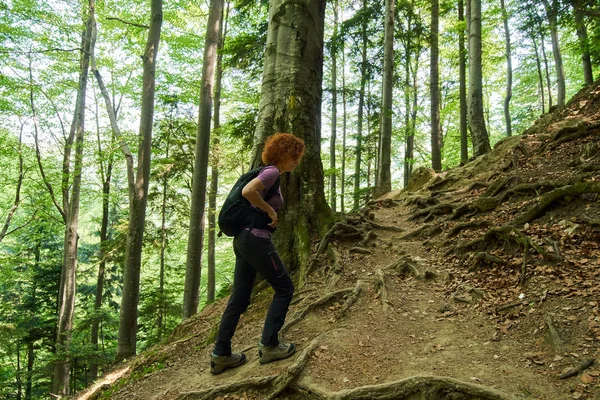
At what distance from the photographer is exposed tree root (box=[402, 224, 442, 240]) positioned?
611 cm

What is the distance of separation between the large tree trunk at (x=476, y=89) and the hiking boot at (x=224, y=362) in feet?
31.5

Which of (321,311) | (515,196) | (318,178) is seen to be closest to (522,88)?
(515,196)

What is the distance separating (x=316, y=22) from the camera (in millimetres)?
5945

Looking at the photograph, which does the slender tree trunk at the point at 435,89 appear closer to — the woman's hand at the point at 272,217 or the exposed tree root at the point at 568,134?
the exposed tree root at the point at 568,134

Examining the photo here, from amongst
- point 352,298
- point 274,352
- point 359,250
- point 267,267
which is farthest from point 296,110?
point 274,352

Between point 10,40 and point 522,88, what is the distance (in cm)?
2861

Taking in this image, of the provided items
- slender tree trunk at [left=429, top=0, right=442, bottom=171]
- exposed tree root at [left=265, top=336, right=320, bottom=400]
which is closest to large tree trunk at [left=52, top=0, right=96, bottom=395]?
exposed tree root at [left=265, top=336, right=320, bottom=400]

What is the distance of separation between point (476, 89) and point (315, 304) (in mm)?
9184

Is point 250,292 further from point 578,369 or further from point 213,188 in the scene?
point 213,188

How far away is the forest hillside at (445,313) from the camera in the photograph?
2.68 metres

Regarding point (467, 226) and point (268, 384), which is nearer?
point (268, 384)

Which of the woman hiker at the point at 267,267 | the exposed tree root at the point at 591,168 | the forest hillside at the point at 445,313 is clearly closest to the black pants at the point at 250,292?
the woman hiker at the point at 267,267

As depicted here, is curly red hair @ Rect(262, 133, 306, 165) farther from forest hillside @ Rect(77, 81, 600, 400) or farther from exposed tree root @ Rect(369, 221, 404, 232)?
exposed tree root @ Rect(369, 221, 404, 232)

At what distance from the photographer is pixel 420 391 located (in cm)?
253
